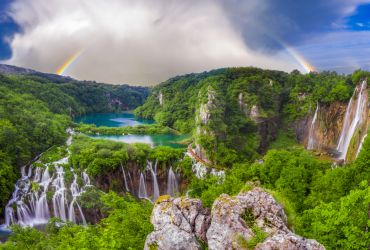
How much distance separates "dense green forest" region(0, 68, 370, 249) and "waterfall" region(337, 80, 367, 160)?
3.48m

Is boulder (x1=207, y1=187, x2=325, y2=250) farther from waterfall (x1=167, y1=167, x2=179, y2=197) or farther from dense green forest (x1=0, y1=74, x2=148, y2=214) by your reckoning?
waterfall (x1=167, y1=167, x2=179, y2=197)

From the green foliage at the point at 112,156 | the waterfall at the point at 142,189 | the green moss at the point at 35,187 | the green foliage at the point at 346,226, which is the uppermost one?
the green foliage at the point at 346,226

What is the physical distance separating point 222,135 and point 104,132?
114 feet

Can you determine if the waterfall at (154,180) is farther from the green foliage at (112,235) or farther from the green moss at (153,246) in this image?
the green moss at (153,246)

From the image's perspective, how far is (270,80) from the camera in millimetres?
81562

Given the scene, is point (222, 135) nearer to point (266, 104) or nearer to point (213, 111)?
point (213, 111)

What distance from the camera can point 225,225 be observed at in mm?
8438

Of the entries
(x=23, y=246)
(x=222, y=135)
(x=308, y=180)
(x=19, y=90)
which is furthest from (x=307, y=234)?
(x=19, y=90)

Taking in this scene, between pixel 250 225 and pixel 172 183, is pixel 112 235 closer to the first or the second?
pixel 250 225

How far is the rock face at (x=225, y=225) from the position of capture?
7.71 metres

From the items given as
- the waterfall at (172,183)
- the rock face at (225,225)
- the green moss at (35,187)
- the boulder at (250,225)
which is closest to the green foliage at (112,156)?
the waterfall at (172,183)

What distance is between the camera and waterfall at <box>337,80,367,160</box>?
48.2 metres

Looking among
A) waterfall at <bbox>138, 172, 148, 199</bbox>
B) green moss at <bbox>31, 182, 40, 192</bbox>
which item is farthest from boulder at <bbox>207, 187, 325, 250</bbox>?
waterfall at <bbox>138, 172, 148, 199</bbox>

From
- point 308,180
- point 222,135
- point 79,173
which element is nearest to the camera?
point 308,180
